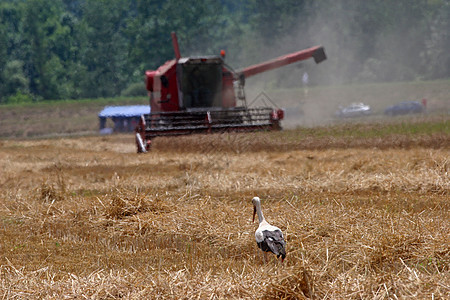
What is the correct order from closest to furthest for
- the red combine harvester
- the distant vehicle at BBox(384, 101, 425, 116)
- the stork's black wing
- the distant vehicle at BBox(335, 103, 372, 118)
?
the stork's black wing → the red combine harvester → the distant vehicle at BBox(384, 101, 425, 116) → the distant vehicle at BBox(335, 103, 372, 118)

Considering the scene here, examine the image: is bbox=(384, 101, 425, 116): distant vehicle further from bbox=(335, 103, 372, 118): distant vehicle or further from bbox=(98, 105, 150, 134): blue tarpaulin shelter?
bbox=(98, 105, 150, 134): blue tarpaulin shelter

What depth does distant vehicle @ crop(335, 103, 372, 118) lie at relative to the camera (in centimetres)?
5148

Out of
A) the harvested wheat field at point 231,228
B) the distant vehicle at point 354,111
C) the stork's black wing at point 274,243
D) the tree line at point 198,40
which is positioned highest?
the tree line at point 198,40

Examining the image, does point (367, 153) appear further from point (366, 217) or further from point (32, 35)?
point (32, 35)

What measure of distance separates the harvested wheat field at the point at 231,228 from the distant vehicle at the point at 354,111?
116ft

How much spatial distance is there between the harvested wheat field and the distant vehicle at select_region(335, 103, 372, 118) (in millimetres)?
35239

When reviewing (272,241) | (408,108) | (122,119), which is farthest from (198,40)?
(272,241)

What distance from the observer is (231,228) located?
314 inches

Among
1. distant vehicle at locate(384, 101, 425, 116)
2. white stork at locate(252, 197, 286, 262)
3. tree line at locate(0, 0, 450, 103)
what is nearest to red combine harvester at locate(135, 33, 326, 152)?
white stork at locate(252, 197, 286, 262)

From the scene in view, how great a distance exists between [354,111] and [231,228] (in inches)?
1791

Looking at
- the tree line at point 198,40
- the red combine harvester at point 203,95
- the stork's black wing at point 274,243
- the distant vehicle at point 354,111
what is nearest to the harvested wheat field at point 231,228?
the stork's black wing at point 274,243

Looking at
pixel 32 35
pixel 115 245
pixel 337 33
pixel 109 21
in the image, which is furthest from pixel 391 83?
pixel 115 245

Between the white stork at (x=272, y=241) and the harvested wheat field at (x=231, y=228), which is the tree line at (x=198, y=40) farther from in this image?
the white stork at (x=272, y=241)

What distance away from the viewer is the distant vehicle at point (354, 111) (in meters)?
51.5
